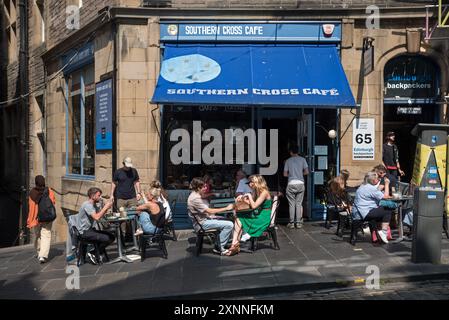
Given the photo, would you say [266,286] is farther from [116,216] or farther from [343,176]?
[343,176]

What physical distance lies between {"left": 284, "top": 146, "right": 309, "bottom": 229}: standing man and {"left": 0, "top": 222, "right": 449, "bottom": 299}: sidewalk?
119 cm

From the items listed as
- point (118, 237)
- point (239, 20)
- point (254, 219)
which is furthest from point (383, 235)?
point (239, 20)

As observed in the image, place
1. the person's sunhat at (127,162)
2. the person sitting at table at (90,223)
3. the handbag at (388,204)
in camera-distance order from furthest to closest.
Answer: the person's sunhat at (127,162)
the handbag at (388,204)
the person sitting at table at (90,223)

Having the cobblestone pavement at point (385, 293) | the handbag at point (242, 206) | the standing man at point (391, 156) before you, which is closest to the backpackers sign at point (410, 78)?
the standing man at point (391, 156)

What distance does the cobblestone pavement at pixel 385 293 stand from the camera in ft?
19.1

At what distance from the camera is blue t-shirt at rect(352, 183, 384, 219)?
8.23 meters

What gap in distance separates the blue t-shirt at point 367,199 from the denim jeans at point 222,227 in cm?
220

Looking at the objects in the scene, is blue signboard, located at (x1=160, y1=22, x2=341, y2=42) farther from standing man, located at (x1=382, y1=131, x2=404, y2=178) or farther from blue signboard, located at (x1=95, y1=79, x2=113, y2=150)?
standing man, located at (x1=382, y1=131, x2=404, y2=178)

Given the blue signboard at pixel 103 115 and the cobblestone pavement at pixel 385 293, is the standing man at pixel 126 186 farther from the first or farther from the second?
the cobblestone pavement at pixel 385 293

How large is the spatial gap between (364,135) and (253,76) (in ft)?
9.44

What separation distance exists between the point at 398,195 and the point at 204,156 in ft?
13.7

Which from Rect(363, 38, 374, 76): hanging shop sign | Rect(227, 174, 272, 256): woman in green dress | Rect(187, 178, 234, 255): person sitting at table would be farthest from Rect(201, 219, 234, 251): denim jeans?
Rect(363, 38, 374, 76): hanging shop sign

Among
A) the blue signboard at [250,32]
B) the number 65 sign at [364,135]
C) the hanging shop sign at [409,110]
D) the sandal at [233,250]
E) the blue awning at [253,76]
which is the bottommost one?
the sandal at [233,250]

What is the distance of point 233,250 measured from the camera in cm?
791
